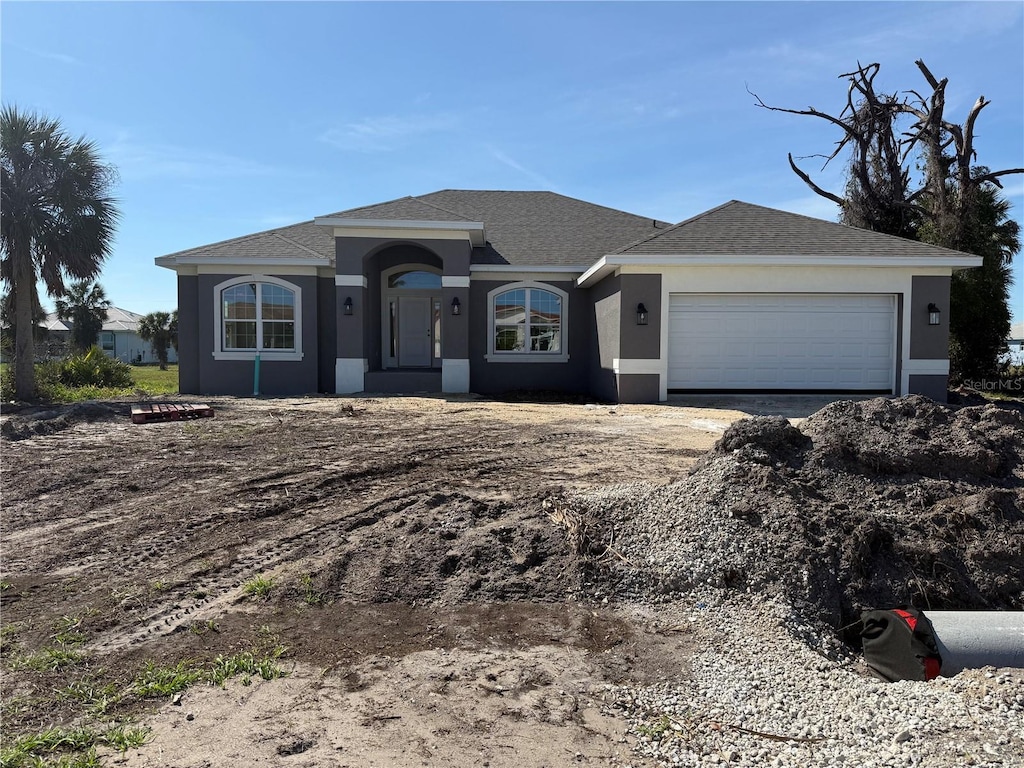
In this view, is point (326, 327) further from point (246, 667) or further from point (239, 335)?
point (246, 667)

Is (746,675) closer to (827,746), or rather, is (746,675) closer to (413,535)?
(827,746)

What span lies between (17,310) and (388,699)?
1425 cm

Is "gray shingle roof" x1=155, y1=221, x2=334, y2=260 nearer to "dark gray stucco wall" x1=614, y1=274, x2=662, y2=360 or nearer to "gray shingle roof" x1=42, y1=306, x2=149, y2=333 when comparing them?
"dark gray stucco wall" x1=614, y1=274, x2=662, y2=360

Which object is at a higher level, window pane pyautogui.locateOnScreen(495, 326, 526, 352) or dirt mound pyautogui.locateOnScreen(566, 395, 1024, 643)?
window pane pyautogui.locateOnScreen(495, 326, 526, 352)

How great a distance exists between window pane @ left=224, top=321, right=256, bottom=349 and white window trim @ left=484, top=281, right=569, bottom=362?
18.7 feet

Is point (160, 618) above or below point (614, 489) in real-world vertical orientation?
below

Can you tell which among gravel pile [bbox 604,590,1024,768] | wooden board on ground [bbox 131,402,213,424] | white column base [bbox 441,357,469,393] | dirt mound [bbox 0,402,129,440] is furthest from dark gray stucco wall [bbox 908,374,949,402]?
dirt mound [bbox 0,402,129,440]

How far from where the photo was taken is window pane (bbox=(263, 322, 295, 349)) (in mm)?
16203

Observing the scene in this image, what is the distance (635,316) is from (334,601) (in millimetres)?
10389

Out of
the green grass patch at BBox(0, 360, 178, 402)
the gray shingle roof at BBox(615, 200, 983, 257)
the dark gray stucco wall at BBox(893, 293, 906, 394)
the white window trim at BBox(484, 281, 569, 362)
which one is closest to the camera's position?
the gray shingle roof at BBox(615, 200, 983, 257)

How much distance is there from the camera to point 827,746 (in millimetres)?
2703

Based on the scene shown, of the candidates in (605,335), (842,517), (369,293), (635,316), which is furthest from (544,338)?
(842,517)

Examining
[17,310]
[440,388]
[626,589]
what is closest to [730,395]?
[440,388]

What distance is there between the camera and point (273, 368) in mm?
16188
